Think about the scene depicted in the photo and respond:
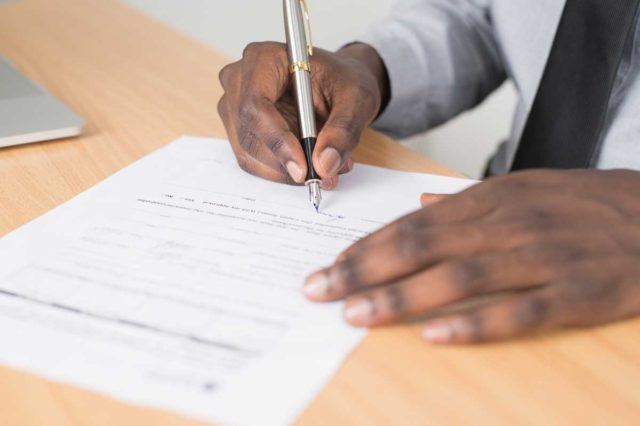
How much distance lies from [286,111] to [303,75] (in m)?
0.07

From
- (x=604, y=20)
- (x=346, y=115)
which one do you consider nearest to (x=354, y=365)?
(x=346, y=115)

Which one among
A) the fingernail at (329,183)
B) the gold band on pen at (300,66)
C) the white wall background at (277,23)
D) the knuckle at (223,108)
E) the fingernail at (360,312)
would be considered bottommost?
the white wall background at (277,23)

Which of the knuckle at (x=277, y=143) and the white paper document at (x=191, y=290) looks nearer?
the white paper document at (x=191, y=290)

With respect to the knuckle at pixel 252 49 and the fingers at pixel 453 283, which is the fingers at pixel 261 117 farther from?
the fingers at pixel 453 283

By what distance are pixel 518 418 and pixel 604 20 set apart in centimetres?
50

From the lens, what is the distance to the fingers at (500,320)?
376 millimetres

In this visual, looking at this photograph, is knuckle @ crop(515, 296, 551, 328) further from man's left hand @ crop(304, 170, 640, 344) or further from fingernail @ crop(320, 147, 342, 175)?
fingernail @ crop(320, 147, 342, 175)

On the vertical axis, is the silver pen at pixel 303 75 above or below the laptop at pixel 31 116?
above

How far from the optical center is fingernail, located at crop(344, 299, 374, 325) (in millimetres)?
388

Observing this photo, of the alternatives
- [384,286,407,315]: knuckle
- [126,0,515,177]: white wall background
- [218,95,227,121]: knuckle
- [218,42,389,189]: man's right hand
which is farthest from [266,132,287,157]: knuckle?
[126,0,515,177]: white wall background

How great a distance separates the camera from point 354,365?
0.37m

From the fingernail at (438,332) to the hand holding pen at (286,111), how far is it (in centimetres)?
20

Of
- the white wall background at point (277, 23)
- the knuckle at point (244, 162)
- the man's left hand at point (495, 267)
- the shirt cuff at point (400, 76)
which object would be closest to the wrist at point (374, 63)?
the shirt cuff at point (400, 76)

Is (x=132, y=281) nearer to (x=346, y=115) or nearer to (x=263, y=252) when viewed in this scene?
(x=263, y=252)
